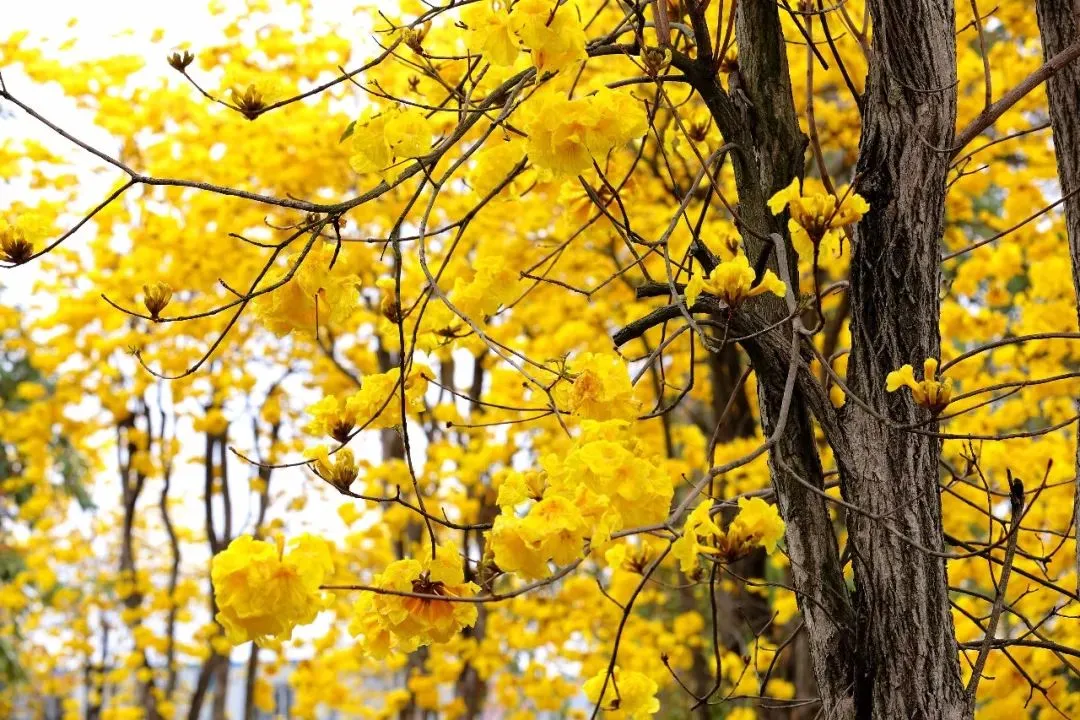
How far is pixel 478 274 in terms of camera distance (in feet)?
5.94

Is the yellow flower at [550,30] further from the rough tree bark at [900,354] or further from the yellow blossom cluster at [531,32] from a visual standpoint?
the rough tree bark at [900,354]

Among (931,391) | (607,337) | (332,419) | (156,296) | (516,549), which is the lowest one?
(516,549)

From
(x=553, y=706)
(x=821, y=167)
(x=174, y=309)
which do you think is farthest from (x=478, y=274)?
(x=174, y=309)

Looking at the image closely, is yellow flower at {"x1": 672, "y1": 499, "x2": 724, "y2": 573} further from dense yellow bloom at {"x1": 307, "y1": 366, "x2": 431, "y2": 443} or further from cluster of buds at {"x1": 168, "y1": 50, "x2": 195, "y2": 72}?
cluster of buds at {"x1": 168, "y1": 50, "x2": 195, "y2": 72}

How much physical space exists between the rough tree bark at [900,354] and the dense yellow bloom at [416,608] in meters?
0.57

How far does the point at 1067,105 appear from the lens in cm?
200

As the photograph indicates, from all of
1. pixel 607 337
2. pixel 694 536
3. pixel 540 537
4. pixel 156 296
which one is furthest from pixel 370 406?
pixel 607 337

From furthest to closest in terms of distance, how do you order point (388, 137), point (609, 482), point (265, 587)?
point (388, 137) < point (609, 482) < point (265, 587)

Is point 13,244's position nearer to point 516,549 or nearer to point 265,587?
point 265,587

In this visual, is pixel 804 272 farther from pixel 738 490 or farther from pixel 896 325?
pixel 896 325

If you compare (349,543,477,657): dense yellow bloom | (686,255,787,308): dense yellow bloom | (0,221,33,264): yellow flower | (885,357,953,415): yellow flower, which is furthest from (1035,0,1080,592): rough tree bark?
(0,221,33,264): yellow flower

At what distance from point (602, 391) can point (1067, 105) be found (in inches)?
42.5

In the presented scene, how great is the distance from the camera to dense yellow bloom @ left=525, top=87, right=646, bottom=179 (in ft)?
4.56

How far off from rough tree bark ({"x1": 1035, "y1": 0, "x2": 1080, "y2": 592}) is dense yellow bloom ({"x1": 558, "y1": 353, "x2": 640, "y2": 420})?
0.91m
